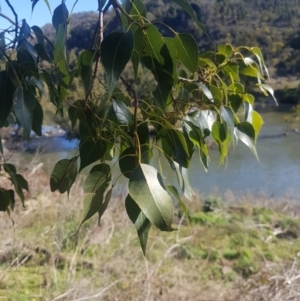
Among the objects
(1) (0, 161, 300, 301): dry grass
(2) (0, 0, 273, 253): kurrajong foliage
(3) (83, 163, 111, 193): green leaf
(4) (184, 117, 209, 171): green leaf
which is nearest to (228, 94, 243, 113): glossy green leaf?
(2) (0, 0, 273, 253): kurrajong foliage

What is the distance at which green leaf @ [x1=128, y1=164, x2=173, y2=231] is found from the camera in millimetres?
326

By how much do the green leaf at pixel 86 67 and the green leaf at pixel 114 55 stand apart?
47mm

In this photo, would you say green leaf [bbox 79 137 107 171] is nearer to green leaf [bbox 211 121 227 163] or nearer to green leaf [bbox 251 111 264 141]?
green leaf [bbox 211 121 227 163]

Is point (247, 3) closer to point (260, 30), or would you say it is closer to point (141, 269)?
point (260, 30)

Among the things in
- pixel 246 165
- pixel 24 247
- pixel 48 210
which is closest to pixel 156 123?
pixel 24 247

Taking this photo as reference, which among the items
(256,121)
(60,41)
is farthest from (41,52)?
(256,121)

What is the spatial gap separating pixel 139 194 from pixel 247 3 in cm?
2663

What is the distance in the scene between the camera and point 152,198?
33 centimetres

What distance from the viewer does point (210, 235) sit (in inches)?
163

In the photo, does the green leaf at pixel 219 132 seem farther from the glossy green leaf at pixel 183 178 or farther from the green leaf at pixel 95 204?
the green leaf at pixel 95 204

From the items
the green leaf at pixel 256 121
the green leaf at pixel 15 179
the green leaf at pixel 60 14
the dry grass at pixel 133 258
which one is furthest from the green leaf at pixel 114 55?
the dry grass at pixel 133 258

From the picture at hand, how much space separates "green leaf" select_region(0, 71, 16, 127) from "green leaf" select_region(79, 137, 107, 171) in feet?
0.29

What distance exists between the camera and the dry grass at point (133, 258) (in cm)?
198

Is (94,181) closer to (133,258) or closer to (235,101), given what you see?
(235,101)
